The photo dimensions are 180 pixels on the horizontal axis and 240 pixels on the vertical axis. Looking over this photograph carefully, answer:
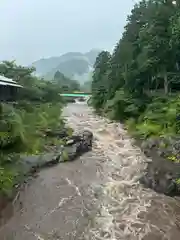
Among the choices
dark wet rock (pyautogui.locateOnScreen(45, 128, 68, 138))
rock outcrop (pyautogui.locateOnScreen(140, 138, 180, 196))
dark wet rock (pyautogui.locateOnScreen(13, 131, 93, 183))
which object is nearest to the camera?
rock outcrop (pyautogui.locateOnScreen(140, 138, 180, 196))

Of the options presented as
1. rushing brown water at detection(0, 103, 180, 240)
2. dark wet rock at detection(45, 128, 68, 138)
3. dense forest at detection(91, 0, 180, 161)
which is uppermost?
dense forest at detection(91, 0, 180, 161)

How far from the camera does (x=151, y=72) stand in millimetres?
23594

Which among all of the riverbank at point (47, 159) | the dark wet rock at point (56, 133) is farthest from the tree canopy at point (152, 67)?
the dark wet rock at point (56, 133)

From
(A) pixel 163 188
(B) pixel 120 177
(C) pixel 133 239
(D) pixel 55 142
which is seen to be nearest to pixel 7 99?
(D) pixel 55 142

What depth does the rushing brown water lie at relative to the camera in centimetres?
766

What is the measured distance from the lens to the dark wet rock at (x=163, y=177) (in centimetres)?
1018

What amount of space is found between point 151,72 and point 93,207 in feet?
54.5

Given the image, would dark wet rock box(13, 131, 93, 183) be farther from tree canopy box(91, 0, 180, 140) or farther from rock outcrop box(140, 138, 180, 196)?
tree canopy box(91, 0, 180, 140)

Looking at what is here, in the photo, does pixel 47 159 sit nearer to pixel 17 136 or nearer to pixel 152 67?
pixel 17 136

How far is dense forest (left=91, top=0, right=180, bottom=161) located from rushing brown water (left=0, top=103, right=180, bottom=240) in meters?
5.31

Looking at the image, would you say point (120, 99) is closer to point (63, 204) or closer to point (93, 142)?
point (93, 142)

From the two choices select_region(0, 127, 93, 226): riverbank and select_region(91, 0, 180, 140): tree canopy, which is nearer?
select_region(0, 127, 93, 226): riverbank

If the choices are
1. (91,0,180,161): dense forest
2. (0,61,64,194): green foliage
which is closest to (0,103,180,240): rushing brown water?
(0,61,64,194): green foliage

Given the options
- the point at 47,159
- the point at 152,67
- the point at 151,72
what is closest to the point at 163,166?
the point at 47,159
